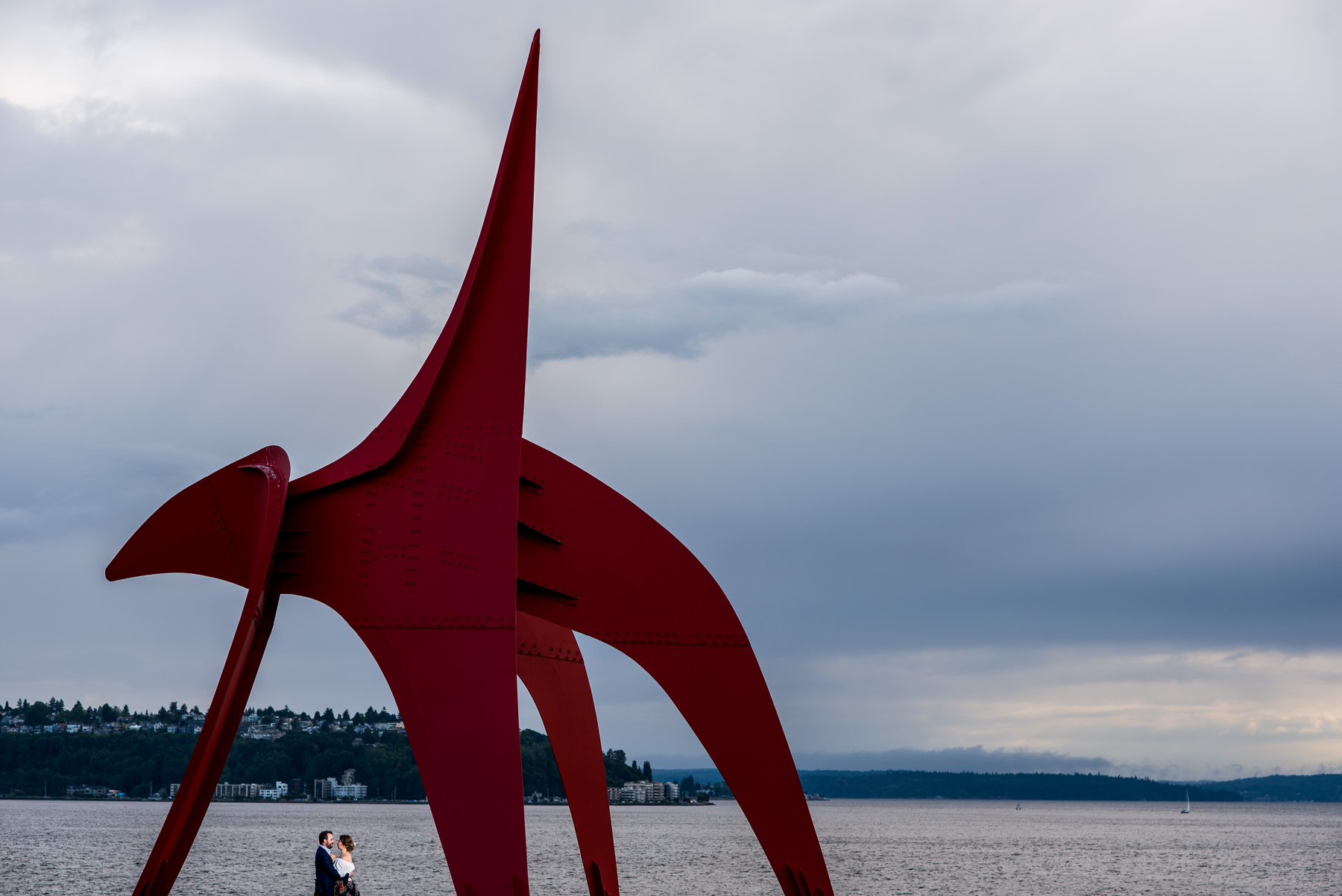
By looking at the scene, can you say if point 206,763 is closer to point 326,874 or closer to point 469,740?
point 326,874

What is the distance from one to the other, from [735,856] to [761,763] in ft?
225

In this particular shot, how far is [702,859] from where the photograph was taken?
7606cm

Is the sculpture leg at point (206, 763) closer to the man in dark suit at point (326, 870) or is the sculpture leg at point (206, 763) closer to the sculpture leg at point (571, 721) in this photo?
the man in dark suit at point (326, 870)

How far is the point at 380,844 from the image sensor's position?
80.6m

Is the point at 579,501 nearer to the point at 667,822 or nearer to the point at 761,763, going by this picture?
the point at 761,763

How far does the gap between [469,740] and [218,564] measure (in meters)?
5.25

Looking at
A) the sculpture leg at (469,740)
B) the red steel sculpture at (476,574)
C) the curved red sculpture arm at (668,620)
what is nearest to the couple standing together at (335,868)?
the red steel sculpture at (476,574)

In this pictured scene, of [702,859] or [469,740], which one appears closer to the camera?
[469,740]

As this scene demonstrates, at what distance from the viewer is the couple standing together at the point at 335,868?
49.7 ft

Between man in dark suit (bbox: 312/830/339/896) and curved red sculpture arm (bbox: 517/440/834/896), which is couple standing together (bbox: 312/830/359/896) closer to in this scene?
man in dark suit (bbox: 312/830/339/896)

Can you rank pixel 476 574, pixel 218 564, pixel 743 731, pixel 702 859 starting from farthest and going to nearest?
1. pixel 702 859
2. pixel 218 564
3. pixel 743 731
4. pixel 476 574

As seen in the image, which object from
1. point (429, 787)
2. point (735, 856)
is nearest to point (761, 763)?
point (429, 787)

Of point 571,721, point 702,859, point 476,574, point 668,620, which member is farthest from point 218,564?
point 702,859

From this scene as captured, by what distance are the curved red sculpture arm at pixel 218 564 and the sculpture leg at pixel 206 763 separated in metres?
0.01
